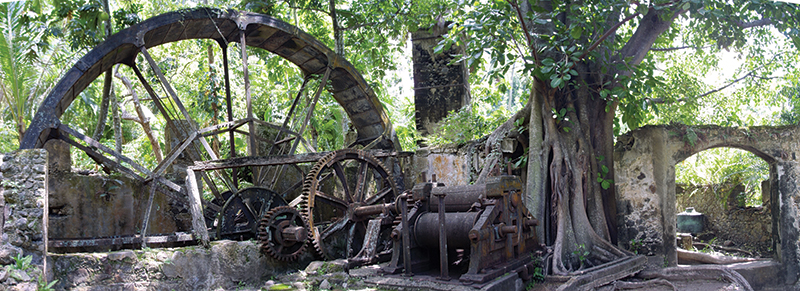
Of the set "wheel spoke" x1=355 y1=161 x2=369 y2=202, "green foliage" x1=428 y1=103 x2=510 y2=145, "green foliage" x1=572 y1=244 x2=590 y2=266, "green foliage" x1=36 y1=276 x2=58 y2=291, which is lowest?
"green foliage" x1=572 y1=244 x2=590 y2=266

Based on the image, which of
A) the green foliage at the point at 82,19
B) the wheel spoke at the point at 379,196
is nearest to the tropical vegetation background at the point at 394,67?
the green foliage at the point at 82,19

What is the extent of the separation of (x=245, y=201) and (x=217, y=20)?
3093 mm

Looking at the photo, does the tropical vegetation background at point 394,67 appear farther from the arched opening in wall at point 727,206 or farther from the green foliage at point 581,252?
the green foliage at point 581,252

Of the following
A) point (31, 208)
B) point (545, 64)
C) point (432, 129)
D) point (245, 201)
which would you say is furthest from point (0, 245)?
point (432, 129)

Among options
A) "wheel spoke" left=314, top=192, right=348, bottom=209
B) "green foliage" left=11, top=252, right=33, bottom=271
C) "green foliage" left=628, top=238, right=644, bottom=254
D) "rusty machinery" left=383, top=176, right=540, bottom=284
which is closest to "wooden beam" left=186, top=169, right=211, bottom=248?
"wheel spoke" left=314, top=192, right=348, bottom=209

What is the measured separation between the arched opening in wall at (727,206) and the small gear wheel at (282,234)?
21.1 ft

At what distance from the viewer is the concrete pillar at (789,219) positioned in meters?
7.48

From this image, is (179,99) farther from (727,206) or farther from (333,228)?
(727,206)

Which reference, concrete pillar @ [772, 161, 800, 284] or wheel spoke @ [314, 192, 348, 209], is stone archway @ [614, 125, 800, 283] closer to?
concrete pillar @ [772, 161, 800, 284]

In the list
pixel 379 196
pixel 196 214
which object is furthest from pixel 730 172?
pixel 196 214

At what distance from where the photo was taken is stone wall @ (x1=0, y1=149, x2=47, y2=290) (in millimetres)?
4457

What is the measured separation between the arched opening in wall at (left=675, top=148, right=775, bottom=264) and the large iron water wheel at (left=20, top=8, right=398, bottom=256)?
19.5 feet

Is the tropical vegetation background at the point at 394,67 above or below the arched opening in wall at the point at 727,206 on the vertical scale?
above

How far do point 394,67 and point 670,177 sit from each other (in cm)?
603
